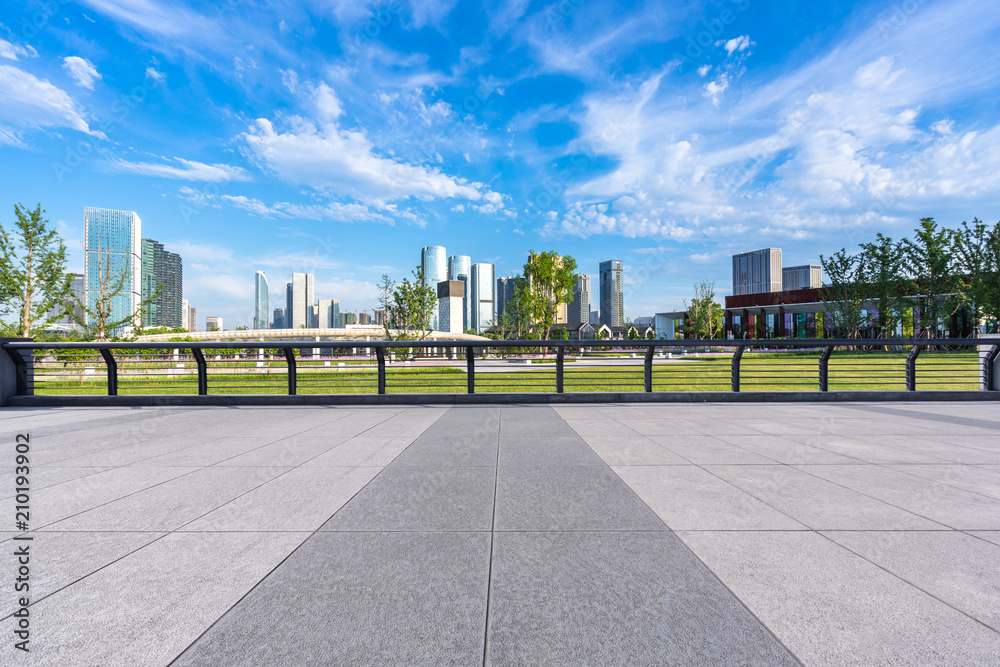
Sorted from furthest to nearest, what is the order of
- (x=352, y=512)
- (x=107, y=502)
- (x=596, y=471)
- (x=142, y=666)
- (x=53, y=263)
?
(x=53, y=263) < (x=596, y=471) < (x=107, y=502) < (x=352, y=512) < (x=142, y=666)

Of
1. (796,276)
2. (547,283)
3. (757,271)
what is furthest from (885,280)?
(757,271)

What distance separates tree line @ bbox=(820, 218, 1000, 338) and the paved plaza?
1624 inches

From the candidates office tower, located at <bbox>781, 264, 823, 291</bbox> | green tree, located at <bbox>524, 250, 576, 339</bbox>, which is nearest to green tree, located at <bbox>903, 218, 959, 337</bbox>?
green tree, located at <bbox>524, 250, 576, 339</bbox>

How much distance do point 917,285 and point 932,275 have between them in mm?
1868

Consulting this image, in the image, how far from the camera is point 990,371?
10.4m

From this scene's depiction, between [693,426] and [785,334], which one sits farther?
[785,334]

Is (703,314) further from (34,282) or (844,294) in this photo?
(34,282)

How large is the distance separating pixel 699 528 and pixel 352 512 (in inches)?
103

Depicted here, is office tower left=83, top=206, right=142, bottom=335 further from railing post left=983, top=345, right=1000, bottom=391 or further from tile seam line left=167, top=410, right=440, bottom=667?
railing post left=983, top=345, right=1000, bottom=391

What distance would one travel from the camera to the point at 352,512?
11.7 ft

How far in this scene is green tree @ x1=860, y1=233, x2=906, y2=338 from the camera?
4072 centimetres

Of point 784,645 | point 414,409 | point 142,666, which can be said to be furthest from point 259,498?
point 414,409

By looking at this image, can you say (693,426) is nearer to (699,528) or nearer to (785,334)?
(699,528)

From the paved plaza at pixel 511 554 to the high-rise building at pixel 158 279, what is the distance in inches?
1215
